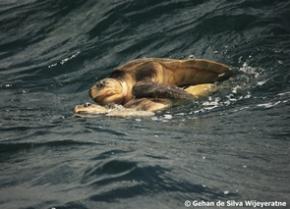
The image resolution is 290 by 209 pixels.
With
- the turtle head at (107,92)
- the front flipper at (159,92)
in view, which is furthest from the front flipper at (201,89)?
the turtle head at (107,92)

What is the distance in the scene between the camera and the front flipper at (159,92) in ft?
26.7

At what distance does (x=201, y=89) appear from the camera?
8.82m

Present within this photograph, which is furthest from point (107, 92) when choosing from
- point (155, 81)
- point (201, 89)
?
point (201, 89)

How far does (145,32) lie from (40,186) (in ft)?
27.6

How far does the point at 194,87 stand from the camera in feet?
29.5

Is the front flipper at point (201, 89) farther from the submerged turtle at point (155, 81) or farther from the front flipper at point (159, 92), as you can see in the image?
the front flipper at point (159, 92)

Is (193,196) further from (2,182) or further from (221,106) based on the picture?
(221,106)

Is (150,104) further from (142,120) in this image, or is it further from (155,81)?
(155,81)

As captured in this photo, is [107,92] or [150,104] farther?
[107,92]

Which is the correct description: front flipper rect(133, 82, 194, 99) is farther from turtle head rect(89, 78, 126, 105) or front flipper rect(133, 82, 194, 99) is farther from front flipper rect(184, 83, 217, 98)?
turtle head rect(89, 78, 126, 105)

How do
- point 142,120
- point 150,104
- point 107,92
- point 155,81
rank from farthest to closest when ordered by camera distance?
point 155,81 → point 107,92 → point 150,104 → point 142,120

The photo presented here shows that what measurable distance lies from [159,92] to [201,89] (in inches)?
34.8

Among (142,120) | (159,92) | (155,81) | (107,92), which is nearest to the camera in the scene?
(142,120)

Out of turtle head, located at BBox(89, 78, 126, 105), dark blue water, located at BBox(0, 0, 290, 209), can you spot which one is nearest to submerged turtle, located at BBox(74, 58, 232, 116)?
turtle head, located at BBox(89, 78, 126, 105)
